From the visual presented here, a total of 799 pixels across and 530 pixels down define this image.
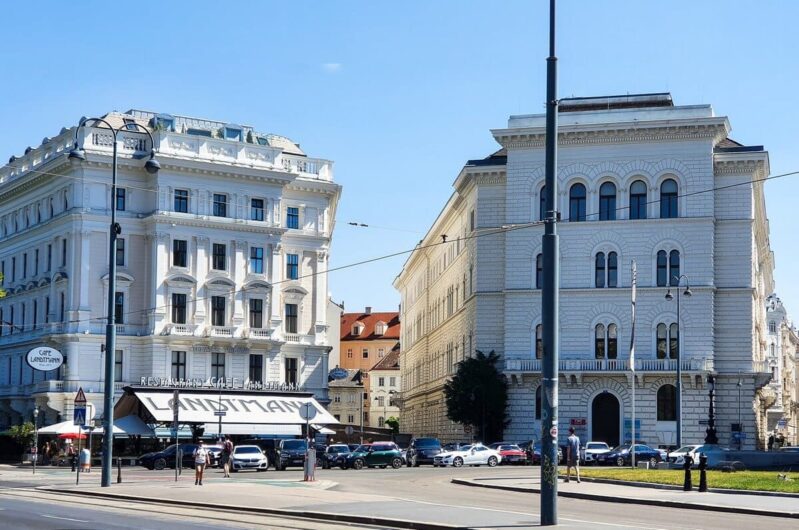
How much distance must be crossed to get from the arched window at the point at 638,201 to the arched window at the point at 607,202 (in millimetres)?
1146

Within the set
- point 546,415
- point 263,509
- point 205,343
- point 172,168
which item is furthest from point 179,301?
point 546,415

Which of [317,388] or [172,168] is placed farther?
[317,388]

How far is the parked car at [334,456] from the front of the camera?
5872cm

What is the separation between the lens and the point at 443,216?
10081 cm

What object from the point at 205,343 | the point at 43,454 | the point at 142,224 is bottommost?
the point at 43,454

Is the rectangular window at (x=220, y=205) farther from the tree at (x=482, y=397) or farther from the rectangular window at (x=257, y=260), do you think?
the tree at (x=482, y=397)

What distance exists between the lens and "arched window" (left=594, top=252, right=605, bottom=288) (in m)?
76.6

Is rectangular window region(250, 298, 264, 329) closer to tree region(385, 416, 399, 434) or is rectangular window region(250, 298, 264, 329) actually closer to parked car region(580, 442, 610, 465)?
parked car region(580, 442, 610, 465)

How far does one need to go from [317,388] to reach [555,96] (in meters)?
59.9

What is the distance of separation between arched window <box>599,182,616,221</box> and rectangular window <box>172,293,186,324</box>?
86.9 ft

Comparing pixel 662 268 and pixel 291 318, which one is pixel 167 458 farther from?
pixel 662 268

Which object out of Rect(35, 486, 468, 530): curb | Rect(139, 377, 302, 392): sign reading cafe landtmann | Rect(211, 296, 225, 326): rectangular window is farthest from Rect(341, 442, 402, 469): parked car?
Rect(35, 486, 468, 530): curb

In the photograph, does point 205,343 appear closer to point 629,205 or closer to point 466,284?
point 466,284

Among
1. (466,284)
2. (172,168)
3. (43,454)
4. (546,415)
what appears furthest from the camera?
(466,284)
